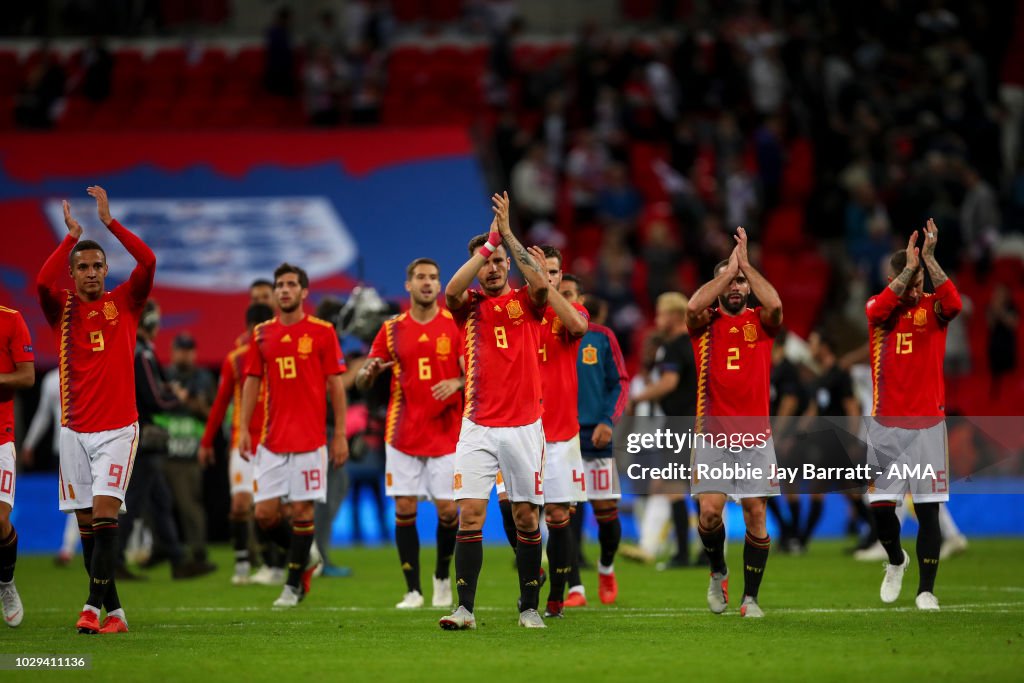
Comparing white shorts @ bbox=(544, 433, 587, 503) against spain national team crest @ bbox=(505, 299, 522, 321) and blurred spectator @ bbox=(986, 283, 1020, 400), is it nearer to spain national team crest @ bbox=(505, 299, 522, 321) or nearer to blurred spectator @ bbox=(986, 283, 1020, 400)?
spain national team crest @ bbox=(505, 299, 522, 321)

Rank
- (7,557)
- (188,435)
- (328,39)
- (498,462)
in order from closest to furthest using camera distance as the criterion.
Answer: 1. (498,462)
2. (7,557)
3. (188,435)
4. (328,39)

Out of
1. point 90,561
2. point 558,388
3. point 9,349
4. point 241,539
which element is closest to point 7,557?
point 90,561

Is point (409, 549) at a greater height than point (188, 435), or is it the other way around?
point (188, 435)

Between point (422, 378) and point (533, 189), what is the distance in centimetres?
1362

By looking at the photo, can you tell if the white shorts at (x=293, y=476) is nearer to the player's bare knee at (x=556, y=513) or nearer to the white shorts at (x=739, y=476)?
the player's bare knee at (x=556, y=513)

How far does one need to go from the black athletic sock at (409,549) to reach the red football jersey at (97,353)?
2.82 metres

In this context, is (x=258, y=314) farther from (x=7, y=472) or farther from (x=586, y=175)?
(x=586, y=175)

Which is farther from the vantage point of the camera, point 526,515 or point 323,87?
point 323,87

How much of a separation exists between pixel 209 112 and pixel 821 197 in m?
11.5

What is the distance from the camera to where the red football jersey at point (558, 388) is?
38.6ft

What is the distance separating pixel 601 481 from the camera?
13102 millimetres

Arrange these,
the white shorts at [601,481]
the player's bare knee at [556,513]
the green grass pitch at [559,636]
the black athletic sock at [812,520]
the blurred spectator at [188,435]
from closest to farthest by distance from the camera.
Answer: the green grass pitch at [559,636], the player's bare knee at [556,513], the white shorts at [601,481], the blurred spectator at [188,435], the black athletic sock at [812,520]

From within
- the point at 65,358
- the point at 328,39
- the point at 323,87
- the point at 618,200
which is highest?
the point at 328,39

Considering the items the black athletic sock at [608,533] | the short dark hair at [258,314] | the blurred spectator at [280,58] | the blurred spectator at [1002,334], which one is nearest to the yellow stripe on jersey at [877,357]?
the black athletic sock at [608,533]
